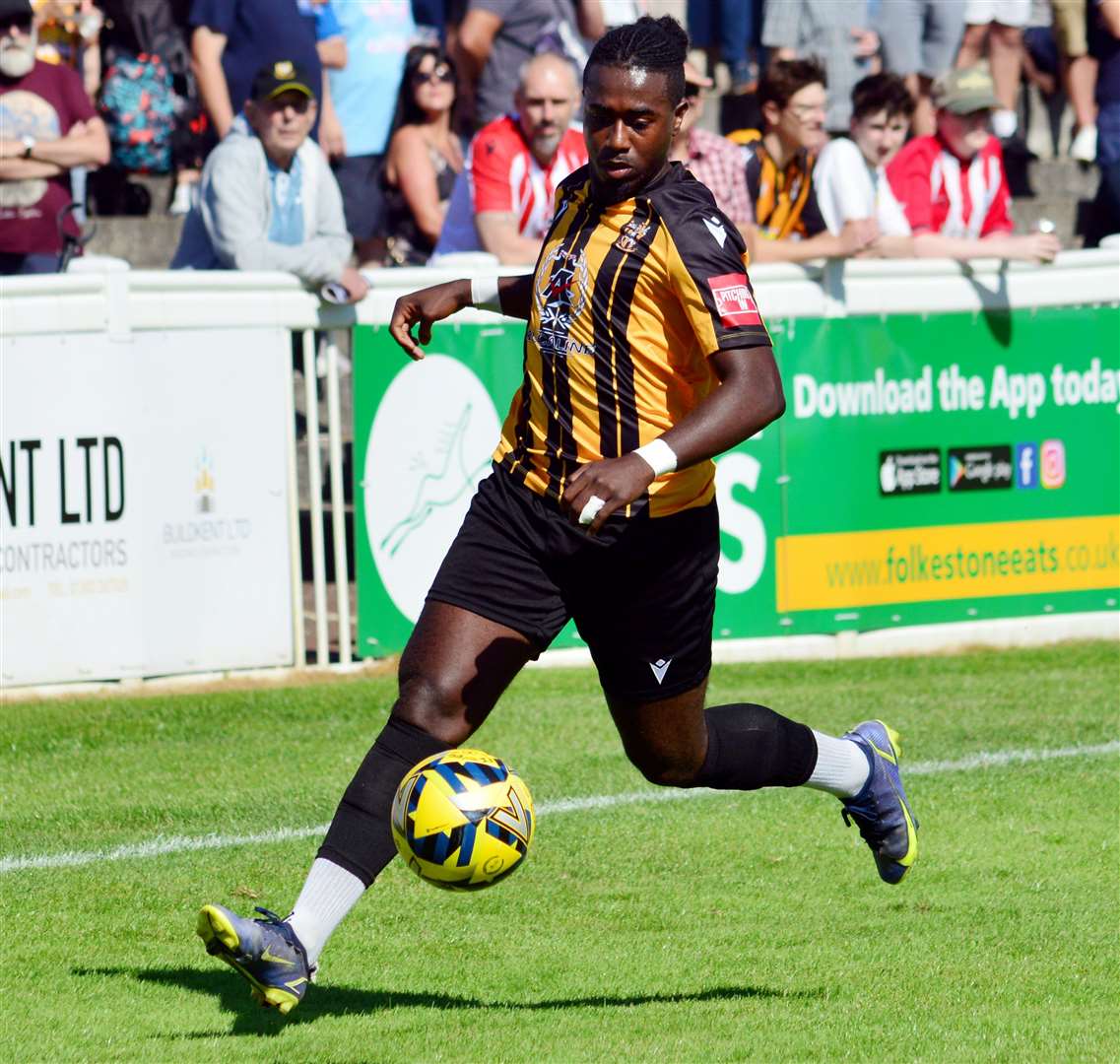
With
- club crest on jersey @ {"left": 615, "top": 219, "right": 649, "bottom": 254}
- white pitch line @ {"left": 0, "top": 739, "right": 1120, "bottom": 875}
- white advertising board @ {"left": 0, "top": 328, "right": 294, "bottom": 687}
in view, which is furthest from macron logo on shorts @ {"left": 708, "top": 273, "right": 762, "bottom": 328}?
white advertising board @ {"left": 0, "top": 328, "right": 294, "bottom": 687}

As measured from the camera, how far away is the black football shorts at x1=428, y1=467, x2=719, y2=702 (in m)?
5.29

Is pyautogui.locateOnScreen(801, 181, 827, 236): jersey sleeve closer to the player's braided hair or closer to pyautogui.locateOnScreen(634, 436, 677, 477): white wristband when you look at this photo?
the player's braided hair

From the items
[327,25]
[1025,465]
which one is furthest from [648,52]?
[327,25]

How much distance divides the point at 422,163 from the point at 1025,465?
146 inches

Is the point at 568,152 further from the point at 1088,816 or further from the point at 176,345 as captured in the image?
the point at 1088,816

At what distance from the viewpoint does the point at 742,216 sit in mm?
11336

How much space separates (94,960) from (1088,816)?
368 centimetres

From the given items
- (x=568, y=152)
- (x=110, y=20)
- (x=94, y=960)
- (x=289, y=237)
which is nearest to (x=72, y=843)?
(x=94, y=960)

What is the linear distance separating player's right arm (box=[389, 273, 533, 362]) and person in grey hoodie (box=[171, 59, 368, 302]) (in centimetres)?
403

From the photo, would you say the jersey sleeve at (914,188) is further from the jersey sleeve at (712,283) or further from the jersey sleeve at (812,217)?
the jersey sleeve at (712,283)

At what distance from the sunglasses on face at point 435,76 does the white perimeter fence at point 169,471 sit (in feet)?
6.92

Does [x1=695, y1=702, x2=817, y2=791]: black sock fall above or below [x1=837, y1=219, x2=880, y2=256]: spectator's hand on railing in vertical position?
below

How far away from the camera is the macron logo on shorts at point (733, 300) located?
4.93 meters

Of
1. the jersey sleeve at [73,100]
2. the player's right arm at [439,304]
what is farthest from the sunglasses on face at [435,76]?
the player's right arm at [439,304]
